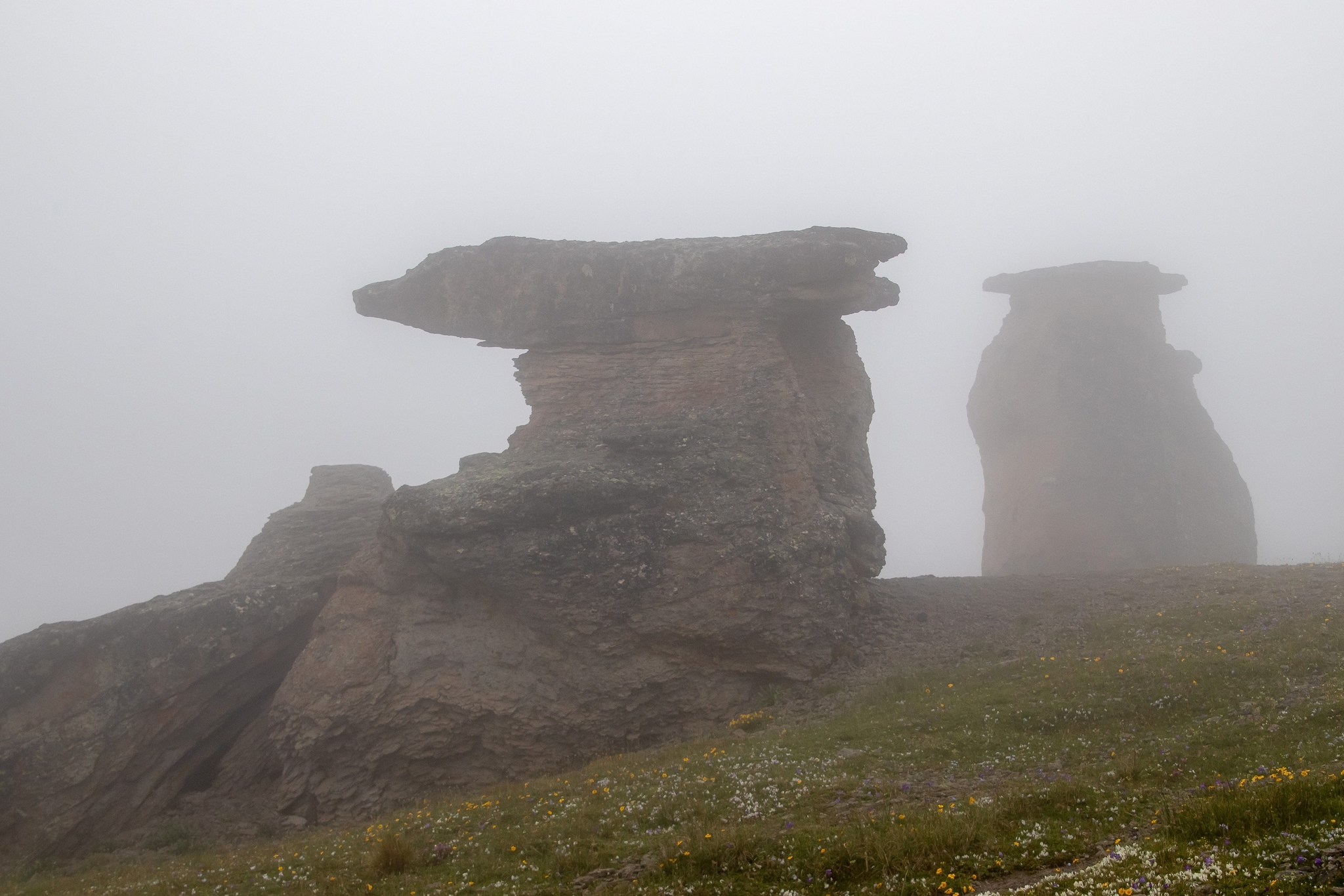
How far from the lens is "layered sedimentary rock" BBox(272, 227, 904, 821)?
24.4 m

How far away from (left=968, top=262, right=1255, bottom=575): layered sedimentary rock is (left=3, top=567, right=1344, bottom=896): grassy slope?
2117cm

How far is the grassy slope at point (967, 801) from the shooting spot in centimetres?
973

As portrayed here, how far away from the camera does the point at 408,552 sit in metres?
26.7

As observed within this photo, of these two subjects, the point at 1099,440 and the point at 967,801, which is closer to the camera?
the point at 967,801

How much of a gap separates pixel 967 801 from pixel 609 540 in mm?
14428

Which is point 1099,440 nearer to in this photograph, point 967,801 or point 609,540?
point 609,540

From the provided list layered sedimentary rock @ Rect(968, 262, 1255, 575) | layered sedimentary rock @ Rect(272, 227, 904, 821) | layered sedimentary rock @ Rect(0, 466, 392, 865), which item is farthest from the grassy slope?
layered sedimentary rock @ Rect(968, 262, 1255, 575)

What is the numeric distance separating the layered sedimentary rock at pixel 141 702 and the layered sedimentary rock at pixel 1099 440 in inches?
1387

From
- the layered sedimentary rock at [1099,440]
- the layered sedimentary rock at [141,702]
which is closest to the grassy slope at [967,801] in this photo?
the layered sedimentary rock at [141,702]

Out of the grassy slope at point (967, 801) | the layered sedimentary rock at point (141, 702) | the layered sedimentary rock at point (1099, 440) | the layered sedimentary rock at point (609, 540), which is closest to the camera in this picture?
the grassy slope at point (967, 801)

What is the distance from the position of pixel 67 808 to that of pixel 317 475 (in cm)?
1480

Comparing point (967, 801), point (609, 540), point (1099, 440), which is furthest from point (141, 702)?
point (1099, 440)

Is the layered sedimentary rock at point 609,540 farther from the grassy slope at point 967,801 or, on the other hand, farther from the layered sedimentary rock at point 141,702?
the grassy slope at point 967,801

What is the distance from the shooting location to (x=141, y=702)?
24.3 m
